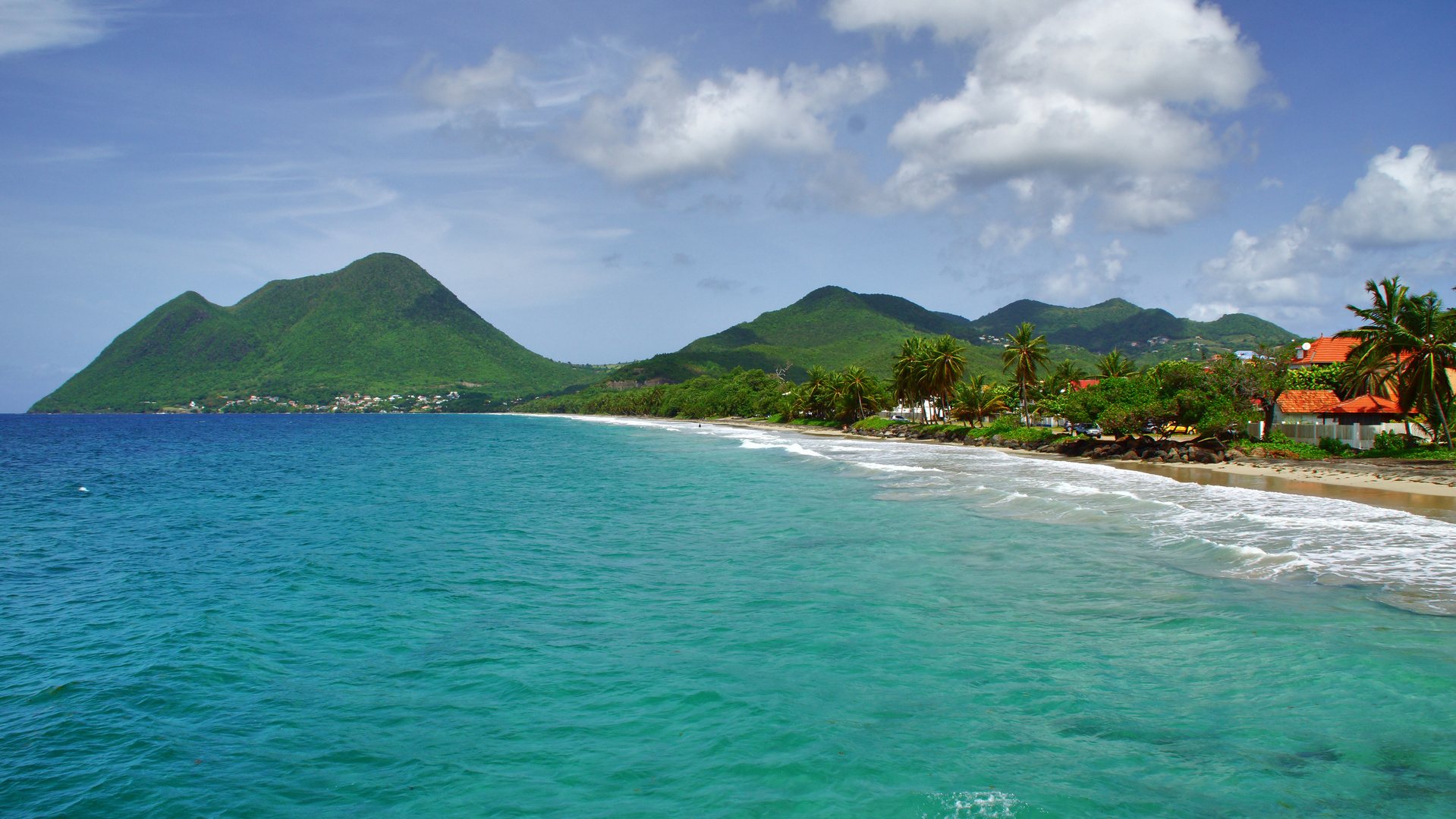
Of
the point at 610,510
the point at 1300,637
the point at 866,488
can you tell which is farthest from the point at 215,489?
the point at 1300,637

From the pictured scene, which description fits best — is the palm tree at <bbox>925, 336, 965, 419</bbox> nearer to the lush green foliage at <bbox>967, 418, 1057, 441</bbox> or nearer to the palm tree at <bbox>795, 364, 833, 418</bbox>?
the lush green foliage at <bbox>967, 418, 1057, 441</bbox>

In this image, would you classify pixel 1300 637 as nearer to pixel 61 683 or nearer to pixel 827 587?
pixel 827 587

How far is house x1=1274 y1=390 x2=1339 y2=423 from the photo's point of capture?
177 feet

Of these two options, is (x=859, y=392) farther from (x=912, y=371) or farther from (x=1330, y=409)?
(x=1330, y=409)

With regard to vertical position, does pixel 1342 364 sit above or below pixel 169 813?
above

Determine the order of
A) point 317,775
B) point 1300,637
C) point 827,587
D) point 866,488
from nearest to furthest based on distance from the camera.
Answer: point 317,775, point 1300,637, point 827,587, point 866,488

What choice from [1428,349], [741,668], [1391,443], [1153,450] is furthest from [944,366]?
[741,668]

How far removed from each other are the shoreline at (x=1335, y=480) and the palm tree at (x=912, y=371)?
33599 millimetres

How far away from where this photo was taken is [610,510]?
2717 centimetres

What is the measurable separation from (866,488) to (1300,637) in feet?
68.9

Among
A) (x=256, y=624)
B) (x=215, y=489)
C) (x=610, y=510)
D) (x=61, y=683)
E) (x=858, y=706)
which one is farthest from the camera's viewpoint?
(x=215, y=489)

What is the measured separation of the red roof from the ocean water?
1798 inches

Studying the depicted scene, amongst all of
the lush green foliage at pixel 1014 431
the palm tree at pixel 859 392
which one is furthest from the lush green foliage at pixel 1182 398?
the palm tree at pixel 859 392

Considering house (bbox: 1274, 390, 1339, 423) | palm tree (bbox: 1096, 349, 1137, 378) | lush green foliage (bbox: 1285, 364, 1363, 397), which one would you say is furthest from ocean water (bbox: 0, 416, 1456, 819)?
palm tree (bbox: 1096, 349, 1137, 378)
